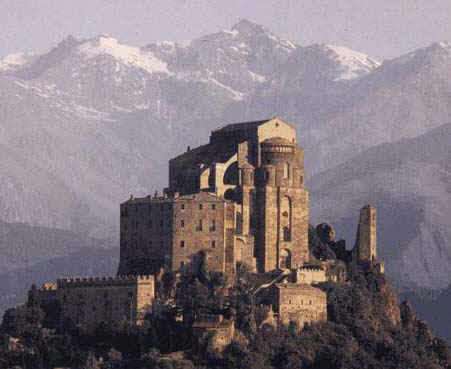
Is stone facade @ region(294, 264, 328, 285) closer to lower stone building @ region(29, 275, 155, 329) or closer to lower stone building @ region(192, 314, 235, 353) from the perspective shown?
lower stone building @ region(192, 314, 235, 353)

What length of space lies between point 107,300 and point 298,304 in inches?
607

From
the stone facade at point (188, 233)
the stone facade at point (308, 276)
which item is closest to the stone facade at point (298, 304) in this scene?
the stone facade at point (308, 276)

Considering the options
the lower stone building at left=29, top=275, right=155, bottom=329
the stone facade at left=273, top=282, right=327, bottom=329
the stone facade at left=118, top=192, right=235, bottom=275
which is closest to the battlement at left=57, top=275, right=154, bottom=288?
the lower stone building at left=29, top=275, right=155, bottom=329

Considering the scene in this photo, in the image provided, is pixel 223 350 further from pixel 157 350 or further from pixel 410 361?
pixel 410 361

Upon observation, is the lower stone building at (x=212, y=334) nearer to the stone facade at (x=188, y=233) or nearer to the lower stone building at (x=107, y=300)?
the lower stone building at (x=107, y=300)

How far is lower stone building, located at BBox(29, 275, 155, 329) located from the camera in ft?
621

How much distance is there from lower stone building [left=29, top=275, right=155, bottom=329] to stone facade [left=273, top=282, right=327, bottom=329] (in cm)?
1030

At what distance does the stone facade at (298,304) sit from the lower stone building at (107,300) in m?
10.3

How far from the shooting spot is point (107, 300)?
7490 inches

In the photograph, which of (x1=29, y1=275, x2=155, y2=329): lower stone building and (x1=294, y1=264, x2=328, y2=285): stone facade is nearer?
(x1=29, y1=275, x2=155, y2=329): lower stone building

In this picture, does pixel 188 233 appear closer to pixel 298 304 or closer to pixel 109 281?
pixel 109 281

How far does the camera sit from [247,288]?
194000mm

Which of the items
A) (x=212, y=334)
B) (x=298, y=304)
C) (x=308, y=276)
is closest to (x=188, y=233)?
(x=308, y=276)

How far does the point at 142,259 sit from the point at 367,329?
19.7m
